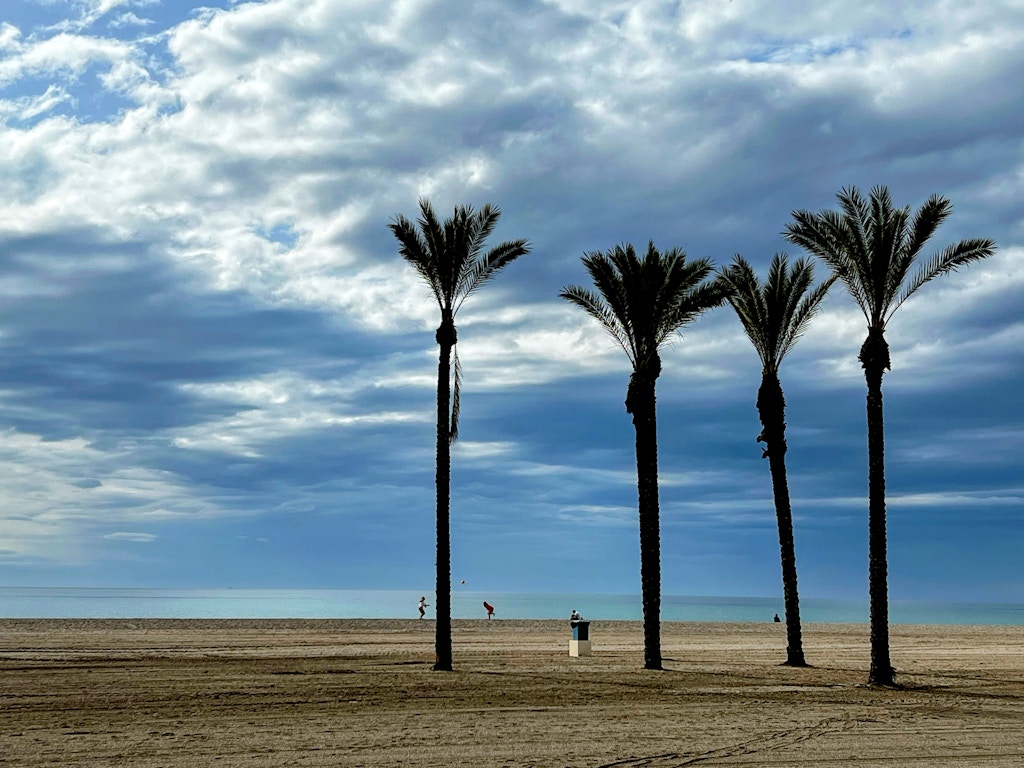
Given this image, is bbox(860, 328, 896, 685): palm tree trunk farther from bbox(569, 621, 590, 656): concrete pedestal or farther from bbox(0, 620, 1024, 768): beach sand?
bbox(569, 621, 590, 656): concrete pedestal

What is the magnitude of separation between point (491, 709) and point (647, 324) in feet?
40.6

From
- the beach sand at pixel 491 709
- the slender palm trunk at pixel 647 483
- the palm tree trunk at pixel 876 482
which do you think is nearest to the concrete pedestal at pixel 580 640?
the beach sand at pixel 491 709

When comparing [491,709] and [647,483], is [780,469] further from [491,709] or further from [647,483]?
[491,709]

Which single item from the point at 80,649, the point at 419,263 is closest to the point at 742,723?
the point at 419,263

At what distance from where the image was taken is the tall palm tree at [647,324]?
85.9 ft

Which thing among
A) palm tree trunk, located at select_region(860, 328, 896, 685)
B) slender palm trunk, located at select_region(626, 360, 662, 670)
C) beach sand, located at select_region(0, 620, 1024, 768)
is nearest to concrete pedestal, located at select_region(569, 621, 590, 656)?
beach sand, located at select_region(0, 620, 1024, 768)

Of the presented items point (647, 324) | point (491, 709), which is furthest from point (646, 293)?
point (491, 709)

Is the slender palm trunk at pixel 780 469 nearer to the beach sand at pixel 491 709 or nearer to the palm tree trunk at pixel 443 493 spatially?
the beach sand at pixel 491 709

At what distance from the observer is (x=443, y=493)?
2484 cm

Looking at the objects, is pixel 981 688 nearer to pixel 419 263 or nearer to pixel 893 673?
pixel 893 673

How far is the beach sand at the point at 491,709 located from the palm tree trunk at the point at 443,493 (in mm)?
935

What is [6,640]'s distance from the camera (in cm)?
3528

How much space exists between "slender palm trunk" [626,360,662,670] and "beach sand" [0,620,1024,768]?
195 centimetres

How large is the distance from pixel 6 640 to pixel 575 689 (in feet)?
78.6
